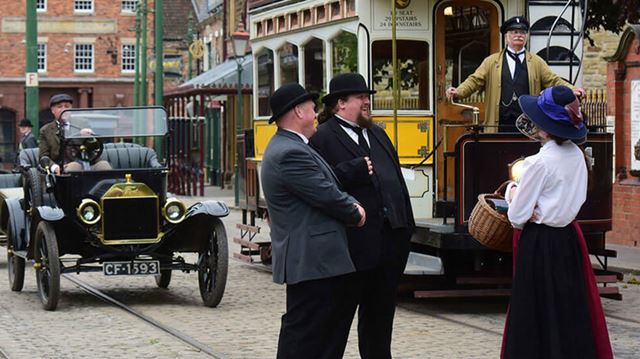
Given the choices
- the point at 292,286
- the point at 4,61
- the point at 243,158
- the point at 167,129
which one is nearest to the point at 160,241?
the point at 167,129

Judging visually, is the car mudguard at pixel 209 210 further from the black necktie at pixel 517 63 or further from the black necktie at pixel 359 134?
the black necktie at pixel 359 134

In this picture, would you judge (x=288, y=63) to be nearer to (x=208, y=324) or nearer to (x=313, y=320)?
(x=208, y=324)

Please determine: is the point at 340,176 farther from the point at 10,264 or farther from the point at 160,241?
the point at 10,264

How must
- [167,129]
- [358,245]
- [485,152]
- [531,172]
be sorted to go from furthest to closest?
[167,129], [485,152], [358,245], [531,172]

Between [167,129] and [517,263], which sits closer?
[517,263]

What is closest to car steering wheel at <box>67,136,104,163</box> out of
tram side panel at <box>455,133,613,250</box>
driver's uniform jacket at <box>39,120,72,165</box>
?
driver's uniform jacket at <box>39,120,72,165</box>

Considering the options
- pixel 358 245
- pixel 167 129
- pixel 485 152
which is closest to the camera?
pixel 358 245

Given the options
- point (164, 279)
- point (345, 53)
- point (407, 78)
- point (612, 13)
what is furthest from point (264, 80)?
point (612, 13)

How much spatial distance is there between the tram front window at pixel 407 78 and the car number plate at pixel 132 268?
2515 mm

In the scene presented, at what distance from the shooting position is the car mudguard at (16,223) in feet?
46.8

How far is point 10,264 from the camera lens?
584 inches

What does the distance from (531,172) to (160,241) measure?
637 centimetres

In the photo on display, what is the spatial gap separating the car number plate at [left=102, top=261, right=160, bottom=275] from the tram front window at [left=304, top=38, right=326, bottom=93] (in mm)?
2910

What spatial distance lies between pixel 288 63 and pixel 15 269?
12.1 ft
